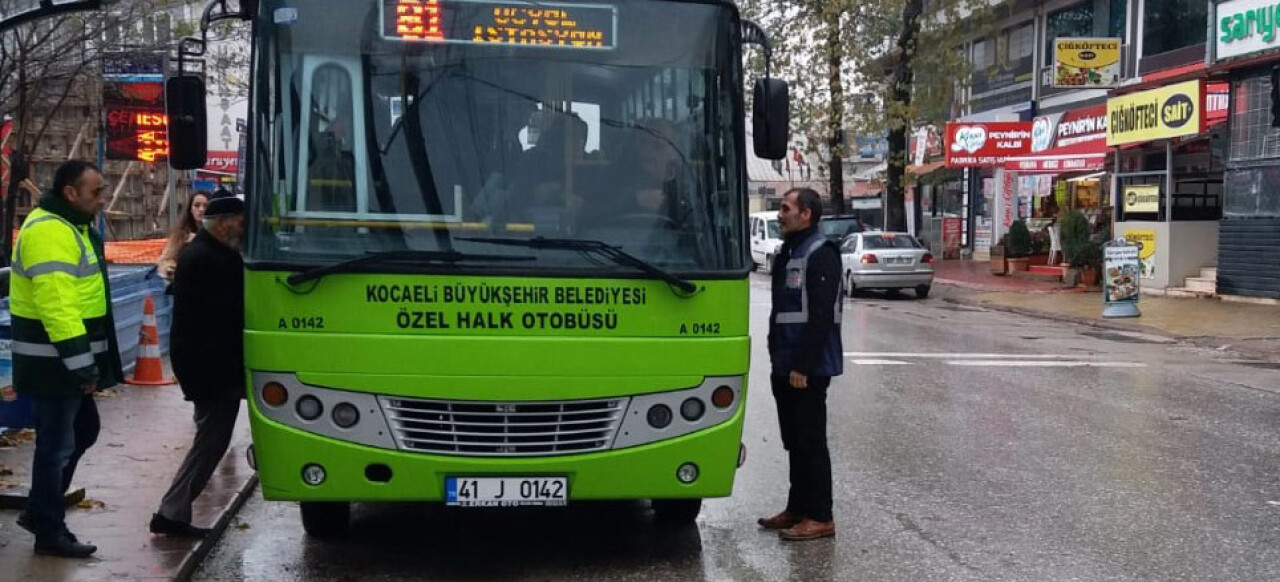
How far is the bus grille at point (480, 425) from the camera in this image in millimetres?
5863

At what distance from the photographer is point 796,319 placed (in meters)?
6.79

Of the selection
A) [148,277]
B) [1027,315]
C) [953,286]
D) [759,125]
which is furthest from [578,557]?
[953,286]

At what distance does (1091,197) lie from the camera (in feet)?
105

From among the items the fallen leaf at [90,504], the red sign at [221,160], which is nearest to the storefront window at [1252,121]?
the fallen leaf at [90,504]

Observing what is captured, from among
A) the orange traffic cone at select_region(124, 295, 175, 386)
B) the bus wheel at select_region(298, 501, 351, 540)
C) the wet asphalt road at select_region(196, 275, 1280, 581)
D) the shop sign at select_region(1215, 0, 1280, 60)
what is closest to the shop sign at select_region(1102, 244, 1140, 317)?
the shop sign at select_region(1215, 0, 1280, 60)

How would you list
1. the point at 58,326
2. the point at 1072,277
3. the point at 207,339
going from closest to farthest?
the point at 58,326, the point at 207,339, the point at 1072,277

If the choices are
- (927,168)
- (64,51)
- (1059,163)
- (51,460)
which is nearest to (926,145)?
(927,168)

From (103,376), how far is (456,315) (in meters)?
1.84

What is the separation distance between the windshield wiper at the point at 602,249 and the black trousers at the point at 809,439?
1.18 metres

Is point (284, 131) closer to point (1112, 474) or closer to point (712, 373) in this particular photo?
point (712, 373)

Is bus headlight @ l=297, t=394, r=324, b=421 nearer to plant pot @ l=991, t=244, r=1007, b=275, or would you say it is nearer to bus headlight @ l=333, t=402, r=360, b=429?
bus headlight @ l=333, t=402, r=360, b=429

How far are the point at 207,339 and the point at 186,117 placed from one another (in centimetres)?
112

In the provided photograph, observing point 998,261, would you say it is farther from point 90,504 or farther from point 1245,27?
point 90,504

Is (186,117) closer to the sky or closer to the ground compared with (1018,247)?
closer to the sky
